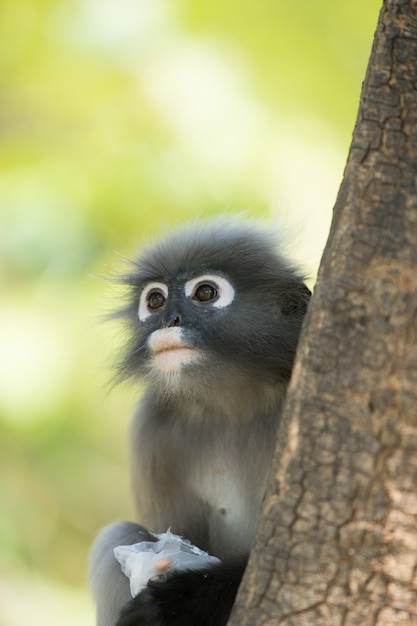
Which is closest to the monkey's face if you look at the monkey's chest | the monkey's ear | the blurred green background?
the monkey's ear

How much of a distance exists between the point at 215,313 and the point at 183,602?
107 centimetres

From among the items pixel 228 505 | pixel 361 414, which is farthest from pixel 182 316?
pixel 361 414

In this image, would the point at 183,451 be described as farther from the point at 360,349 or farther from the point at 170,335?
the point at 360,349

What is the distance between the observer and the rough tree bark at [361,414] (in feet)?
6.95

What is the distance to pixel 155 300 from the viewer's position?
4.14 meters

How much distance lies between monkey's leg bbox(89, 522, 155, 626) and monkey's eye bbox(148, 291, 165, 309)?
0.87 meters

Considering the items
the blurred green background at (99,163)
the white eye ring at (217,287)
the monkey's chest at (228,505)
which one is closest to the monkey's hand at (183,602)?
the monkey's chest at (228,505)

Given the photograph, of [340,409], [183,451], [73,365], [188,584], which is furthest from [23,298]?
[340,409]

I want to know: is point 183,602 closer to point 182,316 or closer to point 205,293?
point 182,316

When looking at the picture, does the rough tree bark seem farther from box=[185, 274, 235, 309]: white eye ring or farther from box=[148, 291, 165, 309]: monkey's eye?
box=[148, 291, 165, 309]: monkey's eye

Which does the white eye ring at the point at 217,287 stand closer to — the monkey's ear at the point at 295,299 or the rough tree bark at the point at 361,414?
the monkey's ear at the point at 295,299

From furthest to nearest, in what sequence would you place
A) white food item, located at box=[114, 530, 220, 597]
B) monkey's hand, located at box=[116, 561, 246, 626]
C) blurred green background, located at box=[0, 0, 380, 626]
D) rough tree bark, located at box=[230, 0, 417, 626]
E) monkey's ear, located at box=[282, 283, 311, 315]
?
blurred green background, located at box=[0, 0, 380, 626], monkey's ear, located at box=[282, 283, 311, 315], white food item, located at box=[114, 530, 220, 597], monkey's hand, located at box=[116, 561, 246, 626], rough tree bark, located at box=[230, 0, 417, 626]

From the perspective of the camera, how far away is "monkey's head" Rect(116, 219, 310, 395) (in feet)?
12.6

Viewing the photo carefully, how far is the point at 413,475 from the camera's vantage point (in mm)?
2111
